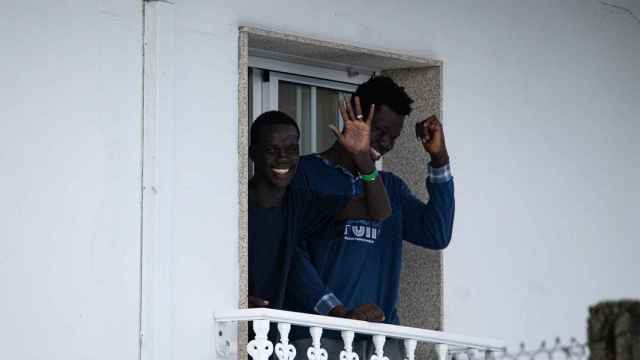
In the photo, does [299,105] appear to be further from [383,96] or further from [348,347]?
[348,347]

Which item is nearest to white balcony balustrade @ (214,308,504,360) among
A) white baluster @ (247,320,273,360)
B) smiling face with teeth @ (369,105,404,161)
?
white baluster @ (247,320,273,360)

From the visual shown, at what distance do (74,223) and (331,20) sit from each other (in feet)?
5.57

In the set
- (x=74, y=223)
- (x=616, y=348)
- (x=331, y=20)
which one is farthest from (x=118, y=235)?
(x=616, y=348)

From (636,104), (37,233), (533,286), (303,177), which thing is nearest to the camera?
(37,233)

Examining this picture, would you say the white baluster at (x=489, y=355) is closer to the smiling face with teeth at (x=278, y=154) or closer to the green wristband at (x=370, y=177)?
the green wristband at (x=370, y=177)

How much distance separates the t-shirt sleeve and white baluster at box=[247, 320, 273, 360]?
72 centimetres

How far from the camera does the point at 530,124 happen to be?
8.20m

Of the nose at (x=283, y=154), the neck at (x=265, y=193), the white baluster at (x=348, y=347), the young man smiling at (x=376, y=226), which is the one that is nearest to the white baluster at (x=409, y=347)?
the young man smiling at (x=376, y=226)

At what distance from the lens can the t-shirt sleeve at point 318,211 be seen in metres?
6.81

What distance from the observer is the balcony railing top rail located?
6207 millimetres

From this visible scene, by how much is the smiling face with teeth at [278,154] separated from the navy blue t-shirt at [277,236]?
0.13 m

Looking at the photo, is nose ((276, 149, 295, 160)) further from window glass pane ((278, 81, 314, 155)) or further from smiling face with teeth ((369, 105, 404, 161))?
window glass pane ((278, 81, 314, 155))

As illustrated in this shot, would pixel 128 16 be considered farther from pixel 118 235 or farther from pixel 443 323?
pixel 443 323

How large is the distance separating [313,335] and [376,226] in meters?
0.88
